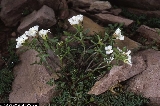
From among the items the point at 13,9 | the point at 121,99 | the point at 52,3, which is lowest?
the point at 121,99

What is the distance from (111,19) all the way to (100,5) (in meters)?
0.52

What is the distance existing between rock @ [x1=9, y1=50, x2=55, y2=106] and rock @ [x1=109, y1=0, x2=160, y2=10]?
2.72m

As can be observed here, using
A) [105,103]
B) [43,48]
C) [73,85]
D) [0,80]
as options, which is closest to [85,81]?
[73,85]

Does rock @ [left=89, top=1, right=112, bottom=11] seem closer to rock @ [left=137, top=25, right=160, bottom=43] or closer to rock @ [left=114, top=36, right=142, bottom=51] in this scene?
rock @ [left=137, top=25, right=160, bottom=43]

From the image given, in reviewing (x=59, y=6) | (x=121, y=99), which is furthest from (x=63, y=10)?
(x=121, y=99)

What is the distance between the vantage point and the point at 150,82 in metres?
4.83

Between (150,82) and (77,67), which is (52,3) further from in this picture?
(150,82)

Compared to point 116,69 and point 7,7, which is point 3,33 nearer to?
point 7,7

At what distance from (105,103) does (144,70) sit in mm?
992

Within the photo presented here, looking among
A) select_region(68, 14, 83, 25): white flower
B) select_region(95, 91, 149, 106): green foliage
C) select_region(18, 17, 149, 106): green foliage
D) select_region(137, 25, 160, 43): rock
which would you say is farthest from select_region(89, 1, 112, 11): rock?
select_region(95, 91, 149, 106): green foliage

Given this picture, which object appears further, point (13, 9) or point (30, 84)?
point (13, 9)

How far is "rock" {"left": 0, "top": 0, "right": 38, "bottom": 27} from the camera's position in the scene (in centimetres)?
602

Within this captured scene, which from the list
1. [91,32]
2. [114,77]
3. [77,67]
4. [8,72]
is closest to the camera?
[114,77]

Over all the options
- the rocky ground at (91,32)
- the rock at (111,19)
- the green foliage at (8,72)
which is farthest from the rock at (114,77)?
the green foliage at (8,72)
